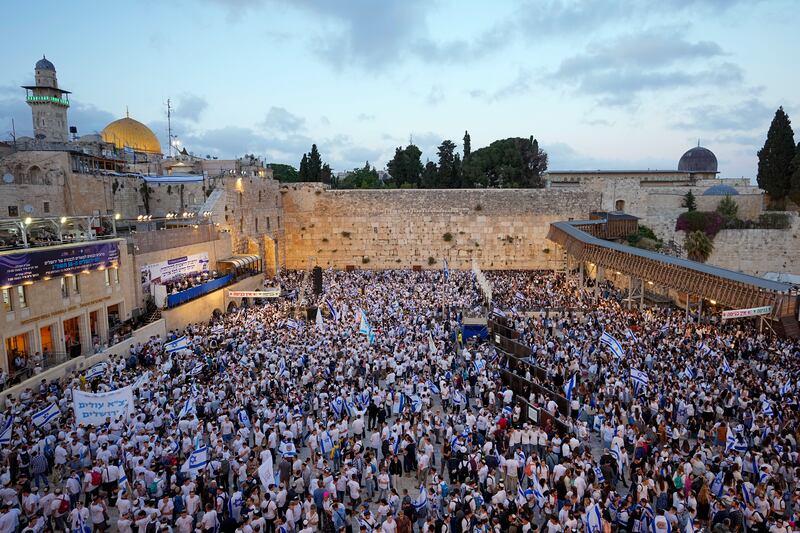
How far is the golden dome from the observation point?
4362 cm

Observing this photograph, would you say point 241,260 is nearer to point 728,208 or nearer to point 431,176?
point 431,176

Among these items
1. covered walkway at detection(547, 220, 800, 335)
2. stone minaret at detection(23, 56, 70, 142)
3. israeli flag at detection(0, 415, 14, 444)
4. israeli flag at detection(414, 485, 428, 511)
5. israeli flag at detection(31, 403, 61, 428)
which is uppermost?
stone minaret at detection(23, 56, 70, 142)

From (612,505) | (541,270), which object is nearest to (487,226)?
(541,270)

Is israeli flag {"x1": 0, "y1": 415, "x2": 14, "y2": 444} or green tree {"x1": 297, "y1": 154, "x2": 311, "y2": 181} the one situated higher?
green tree {"x1": 297, "y1": 154, "x2": 311, "y2": 181}

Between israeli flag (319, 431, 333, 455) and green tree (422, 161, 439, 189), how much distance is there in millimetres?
36805

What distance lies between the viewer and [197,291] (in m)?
22.8

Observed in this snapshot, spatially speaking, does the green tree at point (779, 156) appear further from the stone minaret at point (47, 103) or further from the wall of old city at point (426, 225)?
the stone minaret at point (47, 103)

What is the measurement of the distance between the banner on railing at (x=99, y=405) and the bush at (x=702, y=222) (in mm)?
33456

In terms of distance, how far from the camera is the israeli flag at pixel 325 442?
10367mm

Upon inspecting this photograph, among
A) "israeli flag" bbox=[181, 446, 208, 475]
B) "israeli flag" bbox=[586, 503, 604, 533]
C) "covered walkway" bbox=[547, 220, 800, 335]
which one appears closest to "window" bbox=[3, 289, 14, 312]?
"israeli flag" bbox=[181, 446, 208, 475]

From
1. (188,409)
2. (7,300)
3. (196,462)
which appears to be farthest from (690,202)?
(7,300)

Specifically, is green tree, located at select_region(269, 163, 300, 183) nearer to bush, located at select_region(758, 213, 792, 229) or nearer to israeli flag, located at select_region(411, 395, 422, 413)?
bush, located at select_region(758, 213, 792, 229)

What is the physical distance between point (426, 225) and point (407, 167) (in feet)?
44.0

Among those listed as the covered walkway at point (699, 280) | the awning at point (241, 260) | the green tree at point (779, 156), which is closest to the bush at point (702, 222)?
the green tree at point (779, 156)
